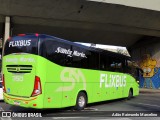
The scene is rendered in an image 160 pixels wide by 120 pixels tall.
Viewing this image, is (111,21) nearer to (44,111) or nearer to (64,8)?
(64,8)

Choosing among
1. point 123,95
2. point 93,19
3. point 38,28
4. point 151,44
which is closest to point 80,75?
point 123,95

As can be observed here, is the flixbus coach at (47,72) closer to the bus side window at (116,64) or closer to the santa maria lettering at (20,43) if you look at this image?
the santa maria lettering at (20,43)

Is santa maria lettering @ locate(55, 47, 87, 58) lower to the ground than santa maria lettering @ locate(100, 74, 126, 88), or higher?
higher

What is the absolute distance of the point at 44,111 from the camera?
12.8m

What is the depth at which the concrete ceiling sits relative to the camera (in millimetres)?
23359

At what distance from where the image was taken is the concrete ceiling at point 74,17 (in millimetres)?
23359

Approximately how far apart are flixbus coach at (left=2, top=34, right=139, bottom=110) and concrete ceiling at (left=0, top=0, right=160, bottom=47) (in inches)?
397

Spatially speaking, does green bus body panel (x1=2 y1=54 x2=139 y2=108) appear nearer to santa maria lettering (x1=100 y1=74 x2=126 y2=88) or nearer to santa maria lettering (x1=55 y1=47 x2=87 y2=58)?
santa maria lettering (x1=55 y1=47 x2=87 y2=58)

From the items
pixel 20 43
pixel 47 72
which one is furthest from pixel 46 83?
pixel 20 43

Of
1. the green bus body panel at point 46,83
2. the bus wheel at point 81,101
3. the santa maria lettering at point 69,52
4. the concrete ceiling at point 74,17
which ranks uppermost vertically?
the concrete ceiling at point 74,17

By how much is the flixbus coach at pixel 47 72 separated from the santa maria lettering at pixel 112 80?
1013 mm

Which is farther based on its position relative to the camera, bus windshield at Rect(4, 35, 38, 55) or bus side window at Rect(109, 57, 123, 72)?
bus side window at Rect(109, 57, 123, 72)

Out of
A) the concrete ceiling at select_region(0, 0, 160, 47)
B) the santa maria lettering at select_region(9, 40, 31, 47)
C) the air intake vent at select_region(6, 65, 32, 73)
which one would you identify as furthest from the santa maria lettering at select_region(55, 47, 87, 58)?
the concrete ceiling at select_region(0, 0, 160, 47)

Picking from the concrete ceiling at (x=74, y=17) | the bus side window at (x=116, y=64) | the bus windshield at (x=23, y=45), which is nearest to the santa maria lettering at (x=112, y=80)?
the bus side window at (x=116, y=64)
